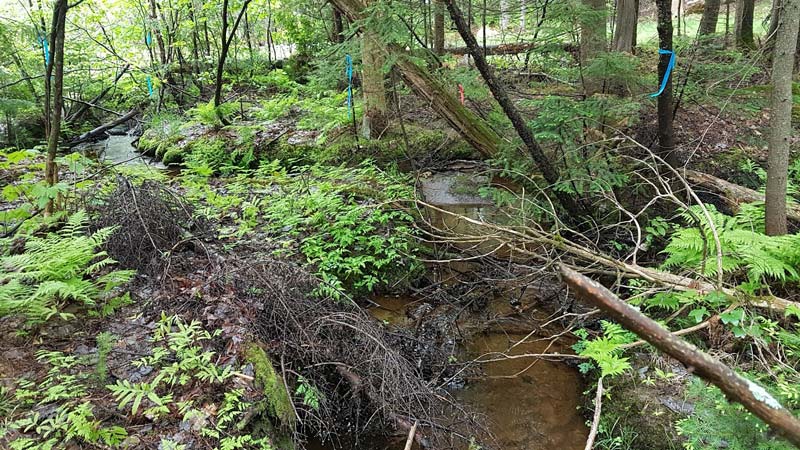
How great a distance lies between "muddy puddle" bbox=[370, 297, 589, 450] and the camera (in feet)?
13.1

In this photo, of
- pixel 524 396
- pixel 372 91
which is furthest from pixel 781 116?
pixel 372 91

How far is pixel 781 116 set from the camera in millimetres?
4371

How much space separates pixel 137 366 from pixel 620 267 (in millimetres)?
4099

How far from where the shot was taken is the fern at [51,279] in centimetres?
338

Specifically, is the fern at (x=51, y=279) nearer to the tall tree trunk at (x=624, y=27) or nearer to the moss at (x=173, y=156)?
the moss at (x=173, y=156)

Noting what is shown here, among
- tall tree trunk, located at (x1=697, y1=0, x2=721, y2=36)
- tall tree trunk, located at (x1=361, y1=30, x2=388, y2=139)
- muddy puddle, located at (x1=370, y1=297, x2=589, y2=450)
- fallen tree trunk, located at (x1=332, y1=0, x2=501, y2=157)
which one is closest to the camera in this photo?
muddy puddle, located at (x1=370, y1=297, x2=589, y2=450)

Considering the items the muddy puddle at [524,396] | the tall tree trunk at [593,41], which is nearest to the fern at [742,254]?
the muddy puddle at [524,396]

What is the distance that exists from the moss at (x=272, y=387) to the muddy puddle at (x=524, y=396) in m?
1.74

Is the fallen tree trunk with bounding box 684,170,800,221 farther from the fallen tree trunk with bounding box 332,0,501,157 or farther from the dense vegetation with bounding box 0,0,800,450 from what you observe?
the fallen tree trunk with bounding box 332,0,501,157

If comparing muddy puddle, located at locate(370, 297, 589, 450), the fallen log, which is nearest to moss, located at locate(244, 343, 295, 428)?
muddy puddle, located at locate(370, 297, 589, 450)

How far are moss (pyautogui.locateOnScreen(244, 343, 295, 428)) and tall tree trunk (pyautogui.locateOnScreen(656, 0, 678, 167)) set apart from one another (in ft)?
17.2

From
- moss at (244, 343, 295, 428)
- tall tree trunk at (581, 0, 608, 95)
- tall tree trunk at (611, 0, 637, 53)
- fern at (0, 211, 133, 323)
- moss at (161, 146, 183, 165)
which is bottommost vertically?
moss at (244, 343, 295, 428)

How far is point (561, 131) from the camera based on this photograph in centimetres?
565

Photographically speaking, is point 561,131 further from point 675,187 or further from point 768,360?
point 768,360
